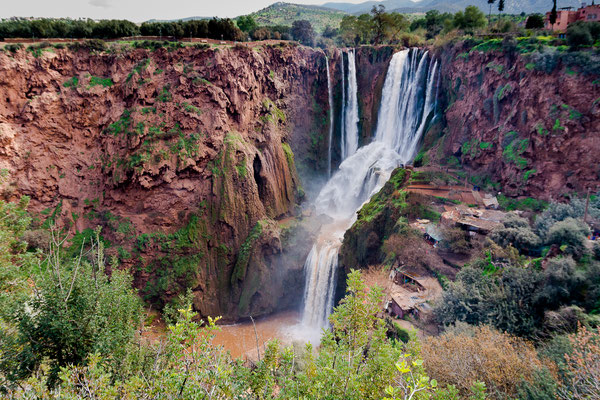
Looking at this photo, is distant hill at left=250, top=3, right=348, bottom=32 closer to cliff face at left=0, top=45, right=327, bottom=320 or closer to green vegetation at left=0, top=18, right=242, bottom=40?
green vegetation at left=0, top=18, right=242, bottom=40

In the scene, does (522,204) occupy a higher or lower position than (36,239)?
higher

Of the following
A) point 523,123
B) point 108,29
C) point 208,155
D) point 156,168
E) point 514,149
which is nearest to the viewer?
point 523,123

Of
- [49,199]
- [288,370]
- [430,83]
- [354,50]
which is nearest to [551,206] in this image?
[430,83]

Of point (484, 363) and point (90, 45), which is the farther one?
point (90, 45)

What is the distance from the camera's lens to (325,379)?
5.68 m

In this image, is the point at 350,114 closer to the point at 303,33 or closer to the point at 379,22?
the point at 379,22

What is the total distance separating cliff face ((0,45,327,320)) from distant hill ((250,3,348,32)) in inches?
2535

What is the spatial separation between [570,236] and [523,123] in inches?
424

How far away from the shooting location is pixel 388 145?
34656mm

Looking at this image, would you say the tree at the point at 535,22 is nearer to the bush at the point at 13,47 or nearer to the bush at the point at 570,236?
the bush at the point at 570,236

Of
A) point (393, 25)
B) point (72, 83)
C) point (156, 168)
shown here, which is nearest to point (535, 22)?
point (393, 25)

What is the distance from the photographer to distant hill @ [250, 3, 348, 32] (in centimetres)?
8650

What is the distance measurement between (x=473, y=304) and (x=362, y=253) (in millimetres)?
8713

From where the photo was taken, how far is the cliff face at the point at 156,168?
24.1 meters
